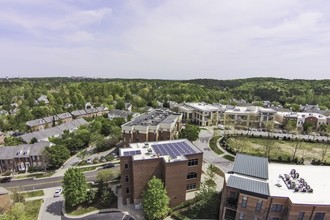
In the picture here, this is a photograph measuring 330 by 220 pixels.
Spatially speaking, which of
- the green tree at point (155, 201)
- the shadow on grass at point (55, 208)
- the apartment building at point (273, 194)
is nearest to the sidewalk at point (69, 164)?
the shadow on grass at point (55, 208)

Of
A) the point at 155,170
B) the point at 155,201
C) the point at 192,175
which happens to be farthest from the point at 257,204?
the point at 155,170

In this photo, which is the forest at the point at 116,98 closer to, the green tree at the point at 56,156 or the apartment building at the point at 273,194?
the green tree at the point at 56,156

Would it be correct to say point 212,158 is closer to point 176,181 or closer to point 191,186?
point 191,186

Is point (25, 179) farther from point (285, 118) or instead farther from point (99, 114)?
point (285, 118)

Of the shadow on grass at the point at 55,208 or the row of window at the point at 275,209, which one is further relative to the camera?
the shadow on grass at the point at 55,208

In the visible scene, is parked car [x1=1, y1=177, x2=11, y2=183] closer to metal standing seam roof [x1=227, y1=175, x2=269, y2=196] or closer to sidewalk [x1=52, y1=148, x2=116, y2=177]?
sidewalk [x1=52, y1=148, x2=116, y2=177]
